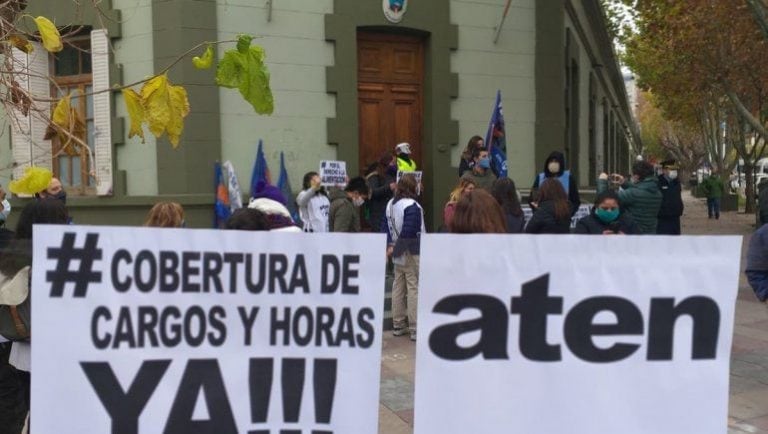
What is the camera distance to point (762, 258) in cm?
498

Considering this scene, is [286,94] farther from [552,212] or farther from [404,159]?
[552,212]

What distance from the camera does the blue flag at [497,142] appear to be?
10195 mm

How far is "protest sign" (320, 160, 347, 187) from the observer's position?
9.66 meters

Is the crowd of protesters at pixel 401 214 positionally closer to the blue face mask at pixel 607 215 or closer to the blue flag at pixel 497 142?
the blue face mask at pixel 607 215

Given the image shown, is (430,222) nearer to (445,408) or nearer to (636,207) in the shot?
(636,207)

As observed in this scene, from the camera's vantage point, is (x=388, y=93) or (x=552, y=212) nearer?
(x=552, y=212)

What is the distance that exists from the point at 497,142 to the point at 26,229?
24.2 feet

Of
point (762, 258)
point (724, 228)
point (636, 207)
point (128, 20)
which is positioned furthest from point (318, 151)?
point (724, 228)

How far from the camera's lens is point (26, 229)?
3840 millimetres

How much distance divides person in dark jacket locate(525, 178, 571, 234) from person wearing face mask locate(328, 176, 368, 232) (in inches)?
101

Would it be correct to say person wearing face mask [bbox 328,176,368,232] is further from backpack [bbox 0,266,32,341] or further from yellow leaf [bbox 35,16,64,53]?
yellow leaf [bbox 35,16,64,53]

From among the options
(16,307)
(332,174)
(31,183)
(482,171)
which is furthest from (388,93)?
(31,183)

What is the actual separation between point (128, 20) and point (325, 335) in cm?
798

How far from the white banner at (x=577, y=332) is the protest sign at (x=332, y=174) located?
670 centimetres
